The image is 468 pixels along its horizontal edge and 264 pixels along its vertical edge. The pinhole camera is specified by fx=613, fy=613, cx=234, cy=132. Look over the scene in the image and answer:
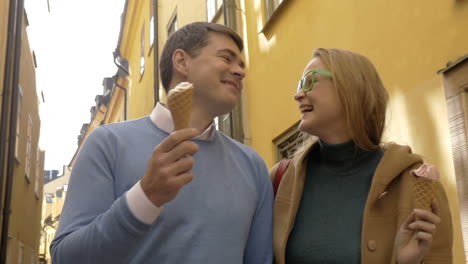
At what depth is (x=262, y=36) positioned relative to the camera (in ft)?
30.3

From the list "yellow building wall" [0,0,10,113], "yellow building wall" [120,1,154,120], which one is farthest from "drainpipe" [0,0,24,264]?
"yellow building wall" [120,1,154,120]

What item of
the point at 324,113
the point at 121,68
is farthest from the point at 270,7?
the point at 121,68

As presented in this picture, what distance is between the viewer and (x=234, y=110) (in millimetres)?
9758

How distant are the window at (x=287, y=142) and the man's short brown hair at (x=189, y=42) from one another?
4783 mm

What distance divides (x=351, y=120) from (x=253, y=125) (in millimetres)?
6838

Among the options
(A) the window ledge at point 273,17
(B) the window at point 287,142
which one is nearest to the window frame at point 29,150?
(A) the window ledge at point 273,17

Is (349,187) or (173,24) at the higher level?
(173,24)

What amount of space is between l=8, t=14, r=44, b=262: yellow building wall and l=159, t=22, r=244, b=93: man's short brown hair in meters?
11.4

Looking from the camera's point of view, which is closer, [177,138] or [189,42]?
[177,138]

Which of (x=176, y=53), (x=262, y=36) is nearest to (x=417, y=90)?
(x=176, y=53)

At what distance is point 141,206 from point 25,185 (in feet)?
49.0

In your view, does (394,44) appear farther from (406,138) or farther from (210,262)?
(210,262)

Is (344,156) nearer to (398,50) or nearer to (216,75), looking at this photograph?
(216,75)

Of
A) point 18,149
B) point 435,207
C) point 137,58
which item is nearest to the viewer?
point 435,207
